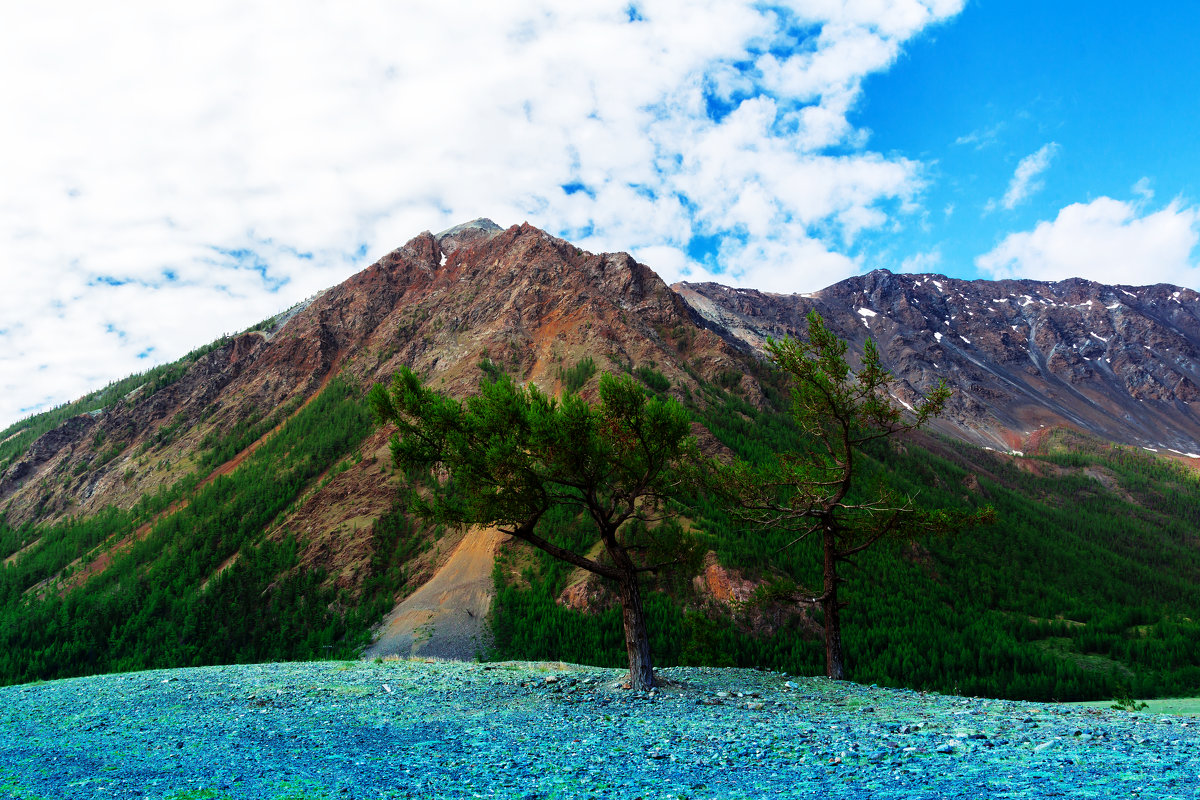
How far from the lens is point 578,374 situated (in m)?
68.2

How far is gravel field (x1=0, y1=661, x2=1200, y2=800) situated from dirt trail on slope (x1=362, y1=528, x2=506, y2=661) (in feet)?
86.8

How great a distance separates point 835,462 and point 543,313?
2738 inches

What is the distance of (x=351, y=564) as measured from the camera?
49844 mm

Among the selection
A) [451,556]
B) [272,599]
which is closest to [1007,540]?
[451,556]

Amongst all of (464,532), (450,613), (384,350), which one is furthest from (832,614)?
(384,350)

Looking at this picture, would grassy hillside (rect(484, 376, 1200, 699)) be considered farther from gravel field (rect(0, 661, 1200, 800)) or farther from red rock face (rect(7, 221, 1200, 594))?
red rock face (rect(7, 221, 1200, 594))

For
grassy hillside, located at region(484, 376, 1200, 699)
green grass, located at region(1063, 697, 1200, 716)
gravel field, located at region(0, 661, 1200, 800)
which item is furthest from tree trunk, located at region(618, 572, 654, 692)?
green grass, located at region(1063, 697, 1200, 716)

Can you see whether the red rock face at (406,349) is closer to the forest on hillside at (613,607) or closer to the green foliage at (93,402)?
the green foliage at (93,402)

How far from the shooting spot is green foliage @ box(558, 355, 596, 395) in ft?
220

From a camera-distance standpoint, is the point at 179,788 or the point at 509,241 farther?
the point at 509,241

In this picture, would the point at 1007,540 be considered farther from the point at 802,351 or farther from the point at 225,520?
the point at 225,520

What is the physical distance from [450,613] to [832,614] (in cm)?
3332

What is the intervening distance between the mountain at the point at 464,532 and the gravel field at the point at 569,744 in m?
9.11

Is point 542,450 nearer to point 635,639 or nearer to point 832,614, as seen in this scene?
point 635,639
